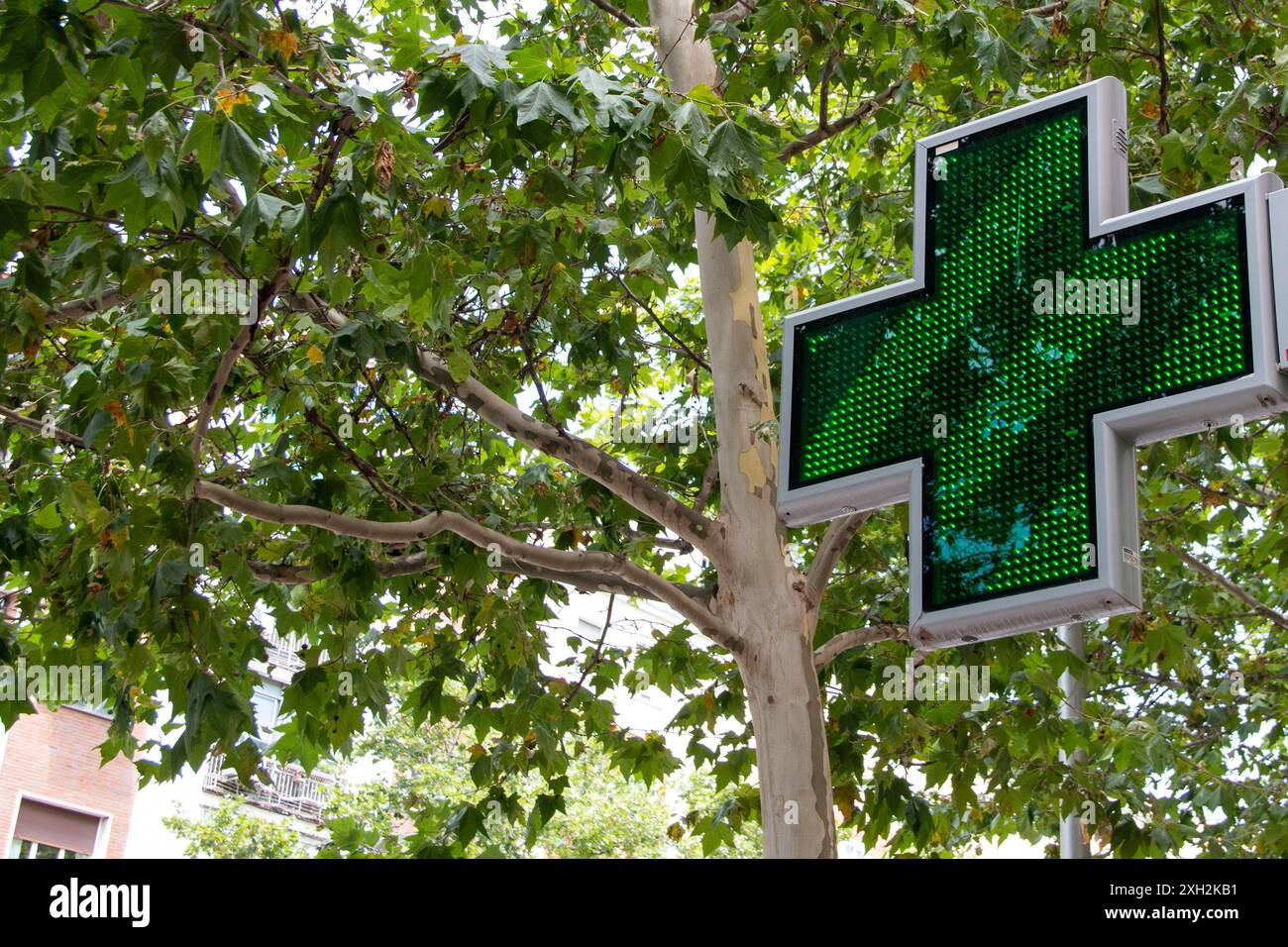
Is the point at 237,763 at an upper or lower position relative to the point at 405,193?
lower

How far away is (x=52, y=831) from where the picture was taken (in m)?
20.2

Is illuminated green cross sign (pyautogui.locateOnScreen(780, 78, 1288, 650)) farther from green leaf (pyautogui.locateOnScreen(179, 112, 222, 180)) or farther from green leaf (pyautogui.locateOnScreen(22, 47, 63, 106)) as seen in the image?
green leaf (pyautogui.locateOnScreen(22, 47, 63, 106))

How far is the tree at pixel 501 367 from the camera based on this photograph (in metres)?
4.21

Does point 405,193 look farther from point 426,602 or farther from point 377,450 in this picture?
point 426,602

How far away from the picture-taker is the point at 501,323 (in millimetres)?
6121

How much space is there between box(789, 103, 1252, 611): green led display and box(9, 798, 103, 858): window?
1977 centimetres

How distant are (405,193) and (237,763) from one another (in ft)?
7.19

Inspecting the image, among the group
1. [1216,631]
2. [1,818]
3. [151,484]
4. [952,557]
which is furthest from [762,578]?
[1,818]

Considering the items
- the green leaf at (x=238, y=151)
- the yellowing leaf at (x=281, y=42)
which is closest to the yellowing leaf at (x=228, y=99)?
the green leaf at (x=238, y=151)

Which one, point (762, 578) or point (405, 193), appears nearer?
point (405, 193)

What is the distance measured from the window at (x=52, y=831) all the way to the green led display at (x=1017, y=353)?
1977cm

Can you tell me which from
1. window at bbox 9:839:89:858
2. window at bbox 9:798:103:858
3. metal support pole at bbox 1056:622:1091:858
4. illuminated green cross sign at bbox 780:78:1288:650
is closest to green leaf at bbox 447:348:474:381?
illuminated green cross sign at bbox 780:78:1288:650

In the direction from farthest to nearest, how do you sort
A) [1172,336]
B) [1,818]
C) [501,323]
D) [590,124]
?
1. [1,818]
2. [501,323]
3. [590,124]
4. [1172,336]

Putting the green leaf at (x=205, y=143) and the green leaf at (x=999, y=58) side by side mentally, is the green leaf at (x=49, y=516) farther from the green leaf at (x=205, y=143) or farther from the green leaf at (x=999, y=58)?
the green leaf at (x=999, y=58)
